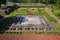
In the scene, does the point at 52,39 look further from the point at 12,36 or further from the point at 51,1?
the point at 51,1

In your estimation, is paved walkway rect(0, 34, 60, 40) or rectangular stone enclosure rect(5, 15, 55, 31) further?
rectangular stone enclosure rect(5, 15, 55, 31)

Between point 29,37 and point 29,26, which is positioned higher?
point 29,37

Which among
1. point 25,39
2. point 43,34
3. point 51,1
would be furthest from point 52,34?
point 51,1

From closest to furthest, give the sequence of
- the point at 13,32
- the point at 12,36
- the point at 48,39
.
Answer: the point at 48,39
the point at 12,36
the point at 13,32

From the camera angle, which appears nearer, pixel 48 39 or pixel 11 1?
pixel 48 39

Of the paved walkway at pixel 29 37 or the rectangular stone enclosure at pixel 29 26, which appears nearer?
the paved walkway at pixel 29 37

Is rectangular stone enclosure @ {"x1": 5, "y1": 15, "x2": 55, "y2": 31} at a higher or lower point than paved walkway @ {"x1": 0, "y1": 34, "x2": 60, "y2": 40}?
lower

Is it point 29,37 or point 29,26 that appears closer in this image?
point 29,37

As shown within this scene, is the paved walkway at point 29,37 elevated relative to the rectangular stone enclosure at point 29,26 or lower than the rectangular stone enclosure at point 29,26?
elevated

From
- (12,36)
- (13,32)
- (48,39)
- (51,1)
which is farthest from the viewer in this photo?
(51,1)

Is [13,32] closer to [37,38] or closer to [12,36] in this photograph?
[12,36]

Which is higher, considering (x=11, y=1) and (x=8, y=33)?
(x=8, y=33)
